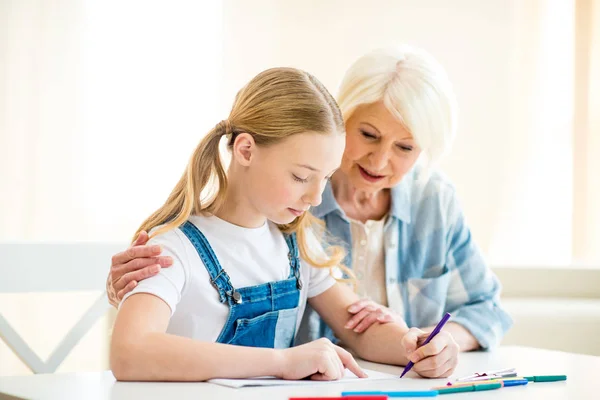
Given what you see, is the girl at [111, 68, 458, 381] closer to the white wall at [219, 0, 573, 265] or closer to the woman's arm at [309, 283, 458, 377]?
the woman's arm at [309, 283, 458, 377]

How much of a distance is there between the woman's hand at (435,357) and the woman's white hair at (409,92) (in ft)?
1.74

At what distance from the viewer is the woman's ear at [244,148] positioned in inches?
55.8

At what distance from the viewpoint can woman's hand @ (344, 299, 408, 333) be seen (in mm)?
1590

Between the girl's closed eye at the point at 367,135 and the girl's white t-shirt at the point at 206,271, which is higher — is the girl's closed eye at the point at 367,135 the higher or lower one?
the higher one

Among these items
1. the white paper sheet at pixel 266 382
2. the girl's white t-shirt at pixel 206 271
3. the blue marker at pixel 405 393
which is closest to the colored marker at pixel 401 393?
the blue marker at pixel 405 393

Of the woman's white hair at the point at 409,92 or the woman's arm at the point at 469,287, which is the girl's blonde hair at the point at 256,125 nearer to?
the woman's white hair at the point at 409,92

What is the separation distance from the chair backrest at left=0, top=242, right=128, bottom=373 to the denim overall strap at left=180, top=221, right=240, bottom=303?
0.64 meters

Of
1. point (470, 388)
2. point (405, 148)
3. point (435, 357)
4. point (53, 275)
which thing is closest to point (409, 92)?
point (405, 148)

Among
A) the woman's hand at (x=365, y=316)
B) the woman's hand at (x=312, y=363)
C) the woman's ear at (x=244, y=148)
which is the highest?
the woman's ear at (x=244, y=148)

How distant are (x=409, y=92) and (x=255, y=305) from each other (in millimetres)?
590

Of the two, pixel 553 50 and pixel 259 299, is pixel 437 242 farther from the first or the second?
pixel 553 50

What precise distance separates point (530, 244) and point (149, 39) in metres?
1.82

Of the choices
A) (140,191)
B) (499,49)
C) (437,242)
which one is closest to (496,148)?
(499,49)

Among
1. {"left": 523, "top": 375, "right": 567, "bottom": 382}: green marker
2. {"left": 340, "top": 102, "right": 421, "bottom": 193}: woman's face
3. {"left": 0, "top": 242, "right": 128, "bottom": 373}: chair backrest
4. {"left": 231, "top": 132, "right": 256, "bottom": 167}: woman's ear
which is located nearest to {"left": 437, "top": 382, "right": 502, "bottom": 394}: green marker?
{"left": 523, "top": 375, "right": 567, "bottom": 382}: green marker
